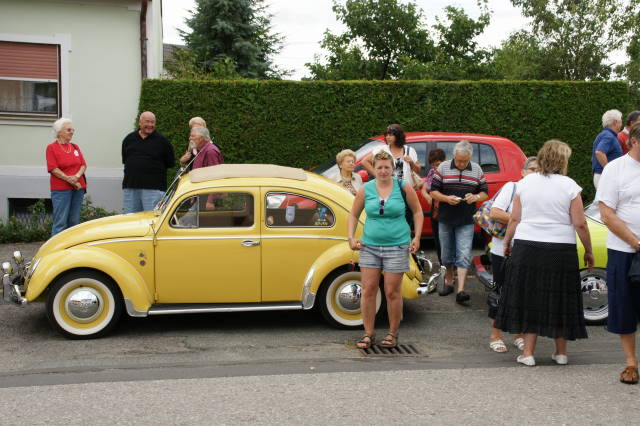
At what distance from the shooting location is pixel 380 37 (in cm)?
3972

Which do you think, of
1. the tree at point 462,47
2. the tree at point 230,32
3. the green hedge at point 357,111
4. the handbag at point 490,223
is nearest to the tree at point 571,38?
the tree at point 462,47

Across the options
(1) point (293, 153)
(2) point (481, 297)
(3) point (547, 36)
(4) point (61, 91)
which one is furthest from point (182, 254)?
(3) point (547, 36)

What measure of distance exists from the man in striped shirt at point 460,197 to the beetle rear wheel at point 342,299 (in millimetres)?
1507

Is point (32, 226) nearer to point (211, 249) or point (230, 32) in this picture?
point (211, 249)

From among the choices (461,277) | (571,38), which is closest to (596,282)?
(461,277)

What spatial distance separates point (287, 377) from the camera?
5.52 metres

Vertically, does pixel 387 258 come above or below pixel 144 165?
below

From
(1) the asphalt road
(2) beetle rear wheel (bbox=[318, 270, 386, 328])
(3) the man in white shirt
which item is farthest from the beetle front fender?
(3) the man in white shirt

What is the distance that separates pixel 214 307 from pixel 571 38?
31.4 m

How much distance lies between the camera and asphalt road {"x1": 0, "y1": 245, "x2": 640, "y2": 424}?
15.6 ft

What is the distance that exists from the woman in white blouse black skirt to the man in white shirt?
0.90 feet

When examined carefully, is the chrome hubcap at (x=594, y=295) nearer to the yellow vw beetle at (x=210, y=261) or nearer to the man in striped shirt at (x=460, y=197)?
the man in striped shirt at (x=460, y=197)

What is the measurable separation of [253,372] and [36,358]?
1.87 m

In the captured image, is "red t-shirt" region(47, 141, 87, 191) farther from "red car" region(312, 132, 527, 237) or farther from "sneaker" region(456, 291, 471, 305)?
"sneaker" region(456, 291, 471, 305)
